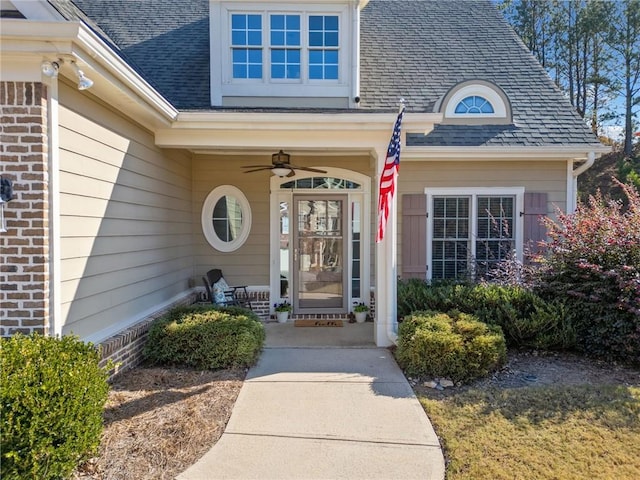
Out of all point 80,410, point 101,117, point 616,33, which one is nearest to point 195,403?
point 80,410

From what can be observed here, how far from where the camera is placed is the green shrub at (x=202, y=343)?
A: 14.5ft

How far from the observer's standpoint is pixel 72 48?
2982mm

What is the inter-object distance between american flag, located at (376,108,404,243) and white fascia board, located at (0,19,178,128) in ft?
8.92

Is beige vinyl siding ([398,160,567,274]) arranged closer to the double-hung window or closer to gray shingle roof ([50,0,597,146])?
gray shingle roof ([50,0,597,146])

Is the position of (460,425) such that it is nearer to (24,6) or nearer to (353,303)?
(353,303)

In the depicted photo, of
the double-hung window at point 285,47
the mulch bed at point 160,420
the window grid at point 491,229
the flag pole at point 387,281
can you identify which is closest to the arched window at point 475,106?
the window grid at point 491,229

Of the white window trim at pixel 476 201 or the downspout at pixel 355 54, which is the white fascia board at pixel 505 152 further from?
the downspout at pixel 355 54

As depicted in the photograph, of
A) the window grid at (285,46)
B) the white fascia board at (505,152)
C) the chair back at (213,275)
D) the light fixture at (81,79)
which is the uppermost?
the window grid at (285,46)

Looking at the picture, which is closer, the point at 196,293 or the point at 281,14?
the point at 281,14

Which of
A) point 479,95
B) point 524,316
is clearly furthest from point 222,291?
point 479,95

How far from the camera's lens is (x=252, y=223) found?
22.7 ft

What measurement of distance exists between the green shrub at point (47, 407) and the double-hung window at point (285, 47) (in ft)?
16.2

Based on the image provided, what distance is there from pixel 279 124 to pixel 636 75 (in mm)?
19061

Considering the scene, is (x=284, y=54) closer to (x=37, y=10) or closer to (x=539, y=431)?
(x=37, y=10)
